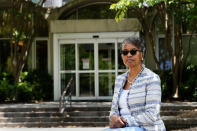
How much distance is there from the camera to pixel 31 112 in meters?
10.4

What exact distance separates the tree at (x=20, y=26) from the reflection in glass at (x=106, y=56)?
2.90 m

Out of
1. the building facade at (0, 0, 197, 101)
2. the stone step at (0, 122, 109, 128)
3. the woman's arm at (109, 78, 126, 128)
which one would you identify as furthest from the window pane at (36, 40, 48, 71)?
the woman's arm at (109, 78, 126, 128)

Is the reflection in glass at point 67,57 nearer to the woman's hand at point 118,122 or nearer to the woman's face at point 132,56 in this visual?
the woman's face at point 132,56

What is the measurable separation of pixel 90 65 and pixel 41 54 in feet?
9.91

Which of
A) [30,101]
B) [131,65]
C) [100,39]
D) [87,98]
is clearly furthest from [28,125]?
[131,65]

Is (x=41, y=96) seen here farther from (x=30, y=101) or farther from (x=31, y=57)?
(x=31, y=57)

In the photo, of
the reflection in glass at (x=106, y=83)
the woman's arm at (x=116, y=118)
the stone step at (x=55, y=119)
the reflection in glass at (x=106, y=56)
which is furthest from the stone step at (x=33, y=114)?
the woman's arm at (x=116, y=118)

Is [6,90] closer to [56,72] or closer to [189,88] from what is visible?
[56,72]

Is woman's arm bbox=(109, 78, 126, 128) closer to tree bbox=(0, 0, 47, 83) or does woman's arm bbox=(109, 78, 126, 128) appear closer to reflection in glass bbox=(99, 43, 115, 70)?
reflection in glass bbox=(99, 43, 115, 70)

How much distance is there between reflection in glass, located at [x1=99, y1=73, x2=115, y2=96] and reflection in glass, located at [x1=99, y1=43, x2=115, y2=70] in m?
0.31

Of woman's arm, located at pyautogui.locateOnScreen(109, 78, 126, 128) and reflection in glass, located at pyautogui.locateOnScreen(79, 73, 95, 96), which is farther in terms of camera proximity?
reflection in glass, located at pyautogui.locateOnScreen(79, 73, 95, 96)

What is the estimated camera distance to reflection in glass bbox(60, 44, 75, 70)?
13461 mm

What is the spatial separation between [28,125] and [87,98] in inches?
160

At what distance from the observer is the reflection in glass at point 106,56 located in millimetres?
13258
